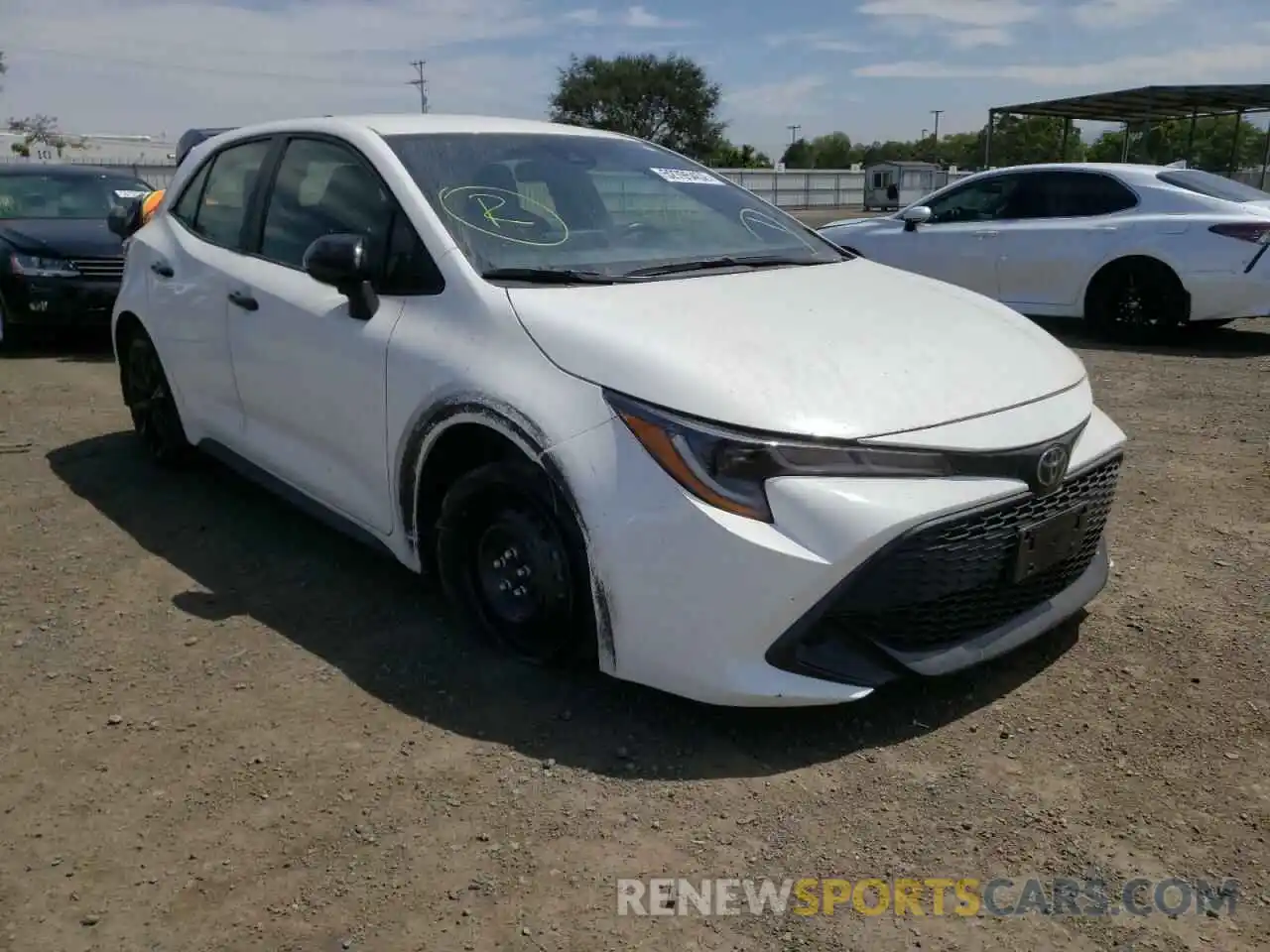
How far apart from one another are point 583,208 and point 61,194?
7.75 metres

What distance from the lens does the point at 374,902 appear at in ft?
7.56

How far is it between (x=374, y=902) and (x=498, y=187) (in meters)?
2.24

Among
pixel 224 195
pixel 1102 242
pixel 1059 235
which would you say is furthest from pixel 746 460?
pixel 1059 235

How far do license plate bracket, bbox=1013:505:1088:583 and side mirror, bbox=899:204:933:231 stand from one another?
6964 mm

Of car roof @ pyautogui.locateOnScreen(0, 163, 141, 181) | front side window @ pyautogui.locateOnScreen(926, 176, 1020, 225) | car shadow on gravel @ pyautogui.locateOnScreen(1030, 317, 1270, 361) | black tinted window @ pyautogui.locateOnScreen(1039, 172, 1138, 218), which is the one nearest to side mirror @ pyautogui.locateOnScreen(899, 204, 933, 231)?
front side window @ pyautogui.locateOnScreen(926, 176, 1020, 225)

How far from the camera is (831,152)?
101 meters

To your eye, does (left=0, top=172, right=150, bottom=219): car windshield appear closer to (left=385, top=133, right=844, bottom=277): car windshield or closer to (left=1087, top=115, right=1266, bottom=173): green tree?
(left=385, top=133, right=844, bottom=277): car windshield

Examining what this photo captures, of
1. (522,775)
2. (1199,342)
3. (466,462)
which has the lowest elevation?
(522,775)

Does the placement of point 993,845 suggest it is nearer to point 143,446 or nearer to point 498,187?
point 498,187

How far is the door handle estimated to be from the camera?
13.1ft

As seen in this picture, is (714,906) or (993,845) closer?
(714,906)

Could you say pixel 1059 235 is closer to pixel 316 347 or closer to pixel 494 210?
pixel 494 210

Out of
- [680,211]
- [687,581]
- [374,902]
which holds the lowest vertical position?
[374,902]

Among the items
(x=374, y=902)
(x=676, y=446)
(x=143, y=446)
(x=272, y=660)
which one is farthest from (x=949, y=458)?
(x=143, y=446)
